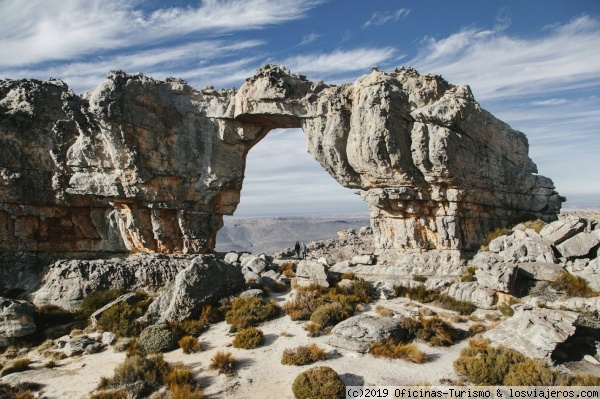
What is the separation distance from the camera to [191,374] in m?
12.8

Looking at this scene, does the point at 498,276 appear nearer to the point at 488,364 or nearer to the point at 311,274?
the point at 488,364

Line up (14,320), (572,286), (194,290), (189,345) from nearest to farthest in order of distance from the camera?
(189,345)
(14,320)
(194,290)
(572,286)

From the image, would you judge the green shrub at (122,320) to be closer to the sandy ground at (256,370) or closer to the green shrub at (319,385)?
the sandy ground at (256,370)

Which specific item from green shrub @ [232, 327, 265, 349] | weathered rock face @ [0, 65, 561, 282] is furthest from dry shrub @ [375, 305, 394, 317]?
weathered rock face @ [0, 65, 561, 282]

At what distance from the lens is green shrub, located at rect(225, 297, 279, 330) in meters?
16.8

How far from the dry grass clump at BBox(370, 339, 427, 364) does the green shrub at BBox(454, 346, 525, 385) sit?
1254 mm

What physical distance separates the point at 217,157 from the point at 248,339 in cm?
1545

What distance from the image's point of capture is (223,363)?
13297 mm

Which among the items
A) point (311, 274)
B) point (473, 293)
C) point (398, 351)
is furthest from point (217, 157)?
point (473, 293)

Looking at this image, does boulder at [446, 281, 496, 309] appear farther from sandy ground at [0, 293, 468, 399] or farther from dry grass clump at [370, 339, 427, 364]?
dry grass clump at [370, 339, 427, 364]

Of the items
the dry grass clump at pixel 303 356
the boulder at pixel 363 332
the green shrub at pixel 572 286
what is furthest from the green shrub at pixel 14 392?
the green shrub at pixel 572 286

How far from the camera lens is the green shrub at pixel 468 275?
21250 mm

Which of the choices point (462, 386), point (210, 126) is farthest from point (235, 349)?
point (210, 126)

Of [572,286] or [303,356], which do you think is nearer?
[303,356]
